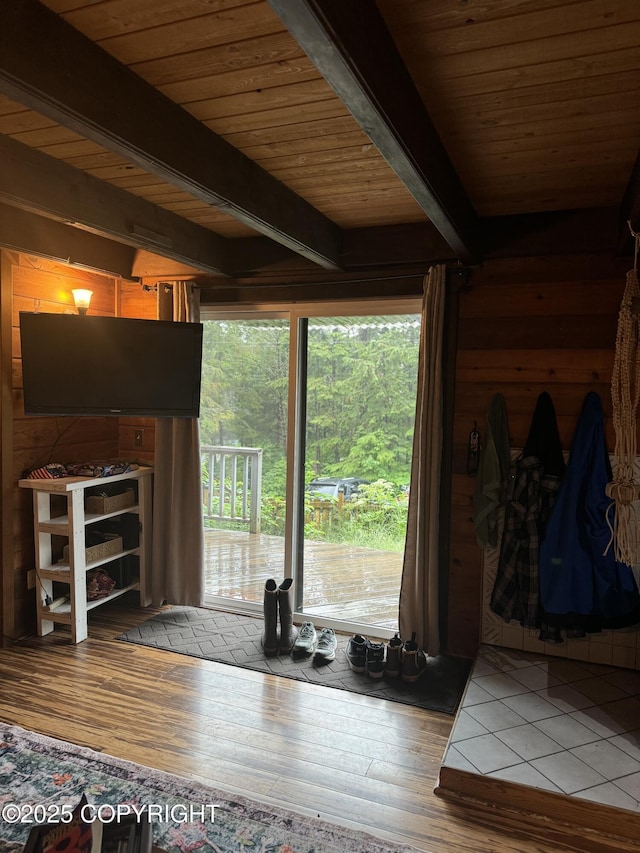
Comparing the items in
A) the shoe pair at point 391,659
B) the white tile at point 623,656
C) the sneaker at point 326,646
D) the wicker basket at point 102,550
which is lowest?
the sneaker at point 326,646

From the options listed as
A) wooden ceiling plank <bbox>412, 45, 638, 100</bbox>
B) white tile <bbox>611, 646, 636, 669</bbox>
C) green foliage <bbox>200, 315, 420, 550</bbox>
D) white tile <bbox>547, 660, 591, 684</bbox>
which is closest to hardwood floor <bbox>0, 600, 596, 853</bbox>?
white tile <bbox>547, 660, 591, 684</bbox>

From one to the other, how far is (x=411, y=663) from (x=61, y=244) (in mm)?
2832

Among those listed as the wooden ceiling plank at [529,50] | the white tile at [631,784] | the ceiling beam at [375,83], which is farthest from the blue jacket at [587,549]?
the wooden ceiling plank at [529,50]

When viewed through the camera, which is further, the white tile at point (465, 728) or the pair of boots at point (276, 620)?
the pair of boots at point (276, 620)

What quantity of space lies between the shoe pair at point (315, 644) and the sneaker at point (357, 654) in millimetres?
119

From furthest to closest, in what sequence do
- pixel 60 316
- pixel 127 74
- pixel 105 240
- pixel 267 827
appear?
pixel 105 240, pixel 60 316, pixel 267 827, pixel 127 74

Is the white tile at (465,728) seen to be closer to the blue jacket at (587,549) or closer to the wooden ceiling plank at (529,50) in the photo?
the blue jacket at (587,549)

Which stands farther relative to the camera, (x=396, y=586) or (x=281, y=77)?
(x=396, y=586)

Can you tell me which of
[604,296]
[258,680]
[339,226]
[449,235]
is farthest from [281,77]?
[258,680]

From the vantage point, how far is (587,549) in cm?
279

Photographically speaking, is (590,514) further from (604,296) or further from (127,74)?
(127,74)

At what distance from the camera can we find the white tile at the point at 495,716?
2379 millimetres

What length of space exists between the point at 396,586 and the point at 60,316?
8.13ft

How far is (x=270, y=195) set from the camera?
2.41 metres
